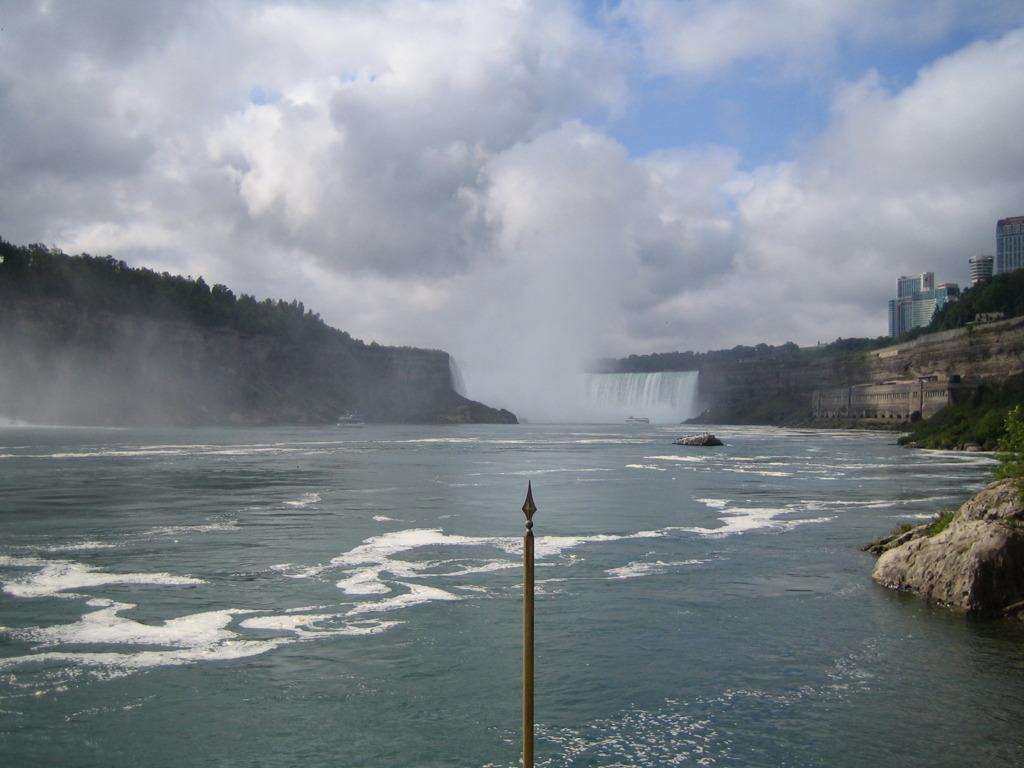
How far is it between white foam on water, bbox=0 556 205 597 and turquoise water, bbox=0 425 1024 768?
80 millimetres

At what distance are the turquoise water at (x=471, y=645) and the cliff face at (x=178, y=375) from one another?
339 feet

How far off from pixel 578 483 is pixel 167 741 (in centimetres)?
2782

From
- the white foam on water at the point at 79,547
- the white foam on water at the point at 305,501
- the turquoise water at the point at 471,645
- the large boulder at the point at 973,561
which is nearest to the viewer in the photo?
the turquoise water at the point at 471,645

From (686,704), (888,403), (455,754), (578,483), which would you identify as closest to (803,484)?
(578,483)

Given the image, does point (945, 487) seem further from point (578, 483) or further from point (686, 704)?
point (686, 704)

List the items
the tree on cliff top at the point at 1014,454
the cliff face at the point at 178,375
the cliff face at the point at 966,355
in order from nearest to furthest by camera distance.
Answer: the tree on cliff top at the point at 1014,454, the cliff face at the point at 966,355, the cliff face at the point at 178,375

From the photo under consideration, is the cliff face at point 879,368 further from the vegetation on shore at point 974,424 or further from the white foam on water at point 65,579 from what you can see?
the white foam on water at point 65,579

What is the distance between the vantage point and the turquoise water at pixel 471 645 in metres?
9.02

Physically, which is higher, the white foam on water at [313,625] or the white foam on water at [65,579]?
the white foam on water at [65,579]

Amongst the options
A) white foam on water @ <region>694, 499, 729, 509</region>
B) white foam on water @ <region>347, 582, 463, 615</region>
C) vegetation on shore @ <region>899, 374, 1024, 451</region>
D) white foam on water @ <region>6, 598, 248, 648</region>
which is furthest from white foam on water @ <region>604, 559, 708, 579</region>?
vegetation on shore @ <region>899, 374, 1024, 451</region>

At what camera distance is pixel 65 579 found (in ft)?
52.1

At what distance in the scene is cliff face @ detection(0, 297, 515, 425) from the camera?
117 metres

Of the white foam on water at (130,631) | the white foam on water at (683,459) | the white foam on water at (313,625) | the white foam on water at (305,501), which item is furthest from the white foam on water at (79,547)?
the white foam on water at (683,459)

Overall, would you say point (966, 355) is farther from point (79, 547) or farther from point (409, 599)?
point (79, 547)
